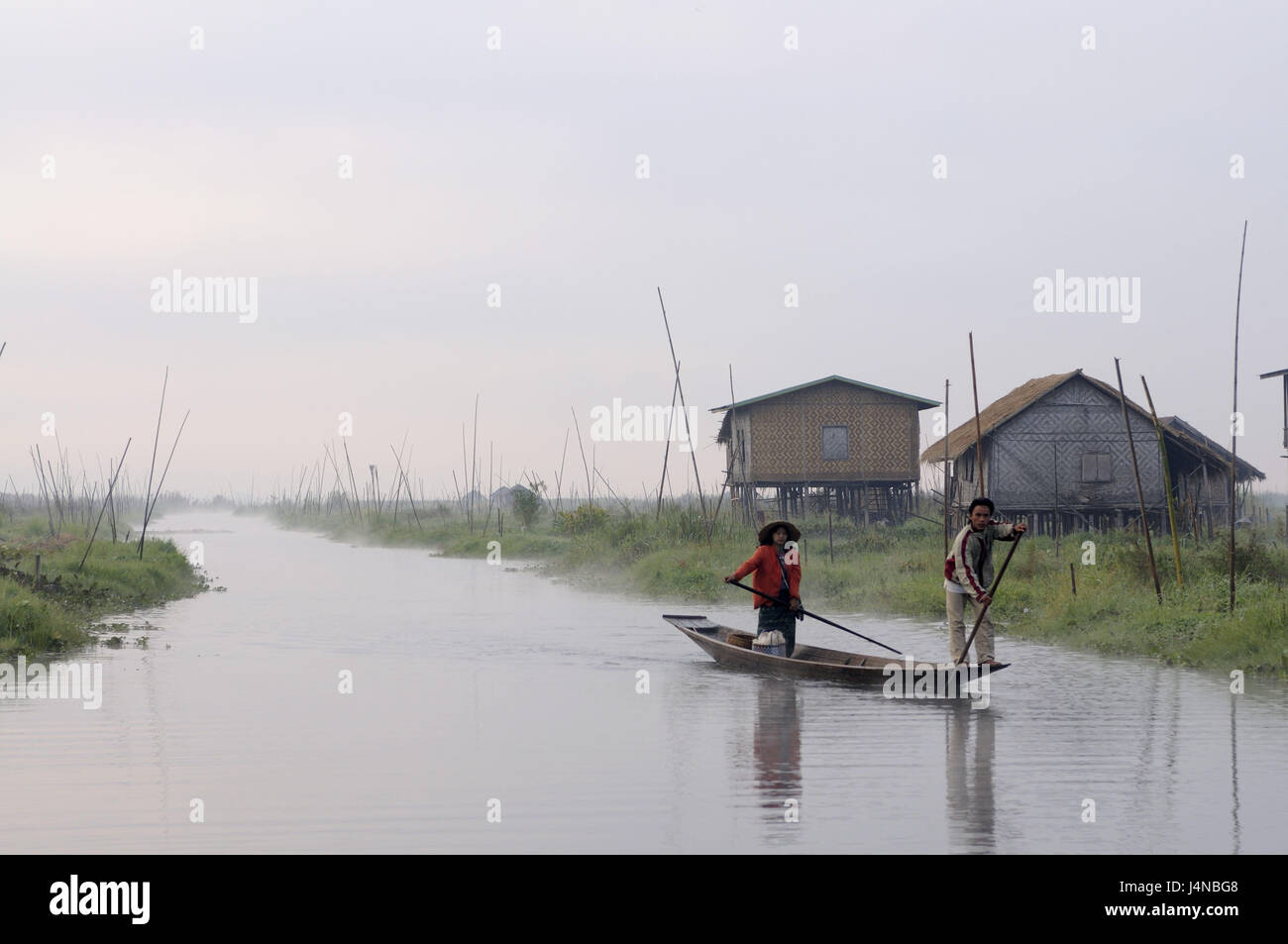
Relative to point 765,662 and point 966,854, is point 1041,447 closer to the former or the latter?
point 765,662

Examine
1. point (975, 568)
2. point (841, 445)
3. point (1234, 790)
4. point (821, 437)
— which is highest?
point (821, 437)

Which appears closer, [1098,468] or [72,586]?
[72,586]

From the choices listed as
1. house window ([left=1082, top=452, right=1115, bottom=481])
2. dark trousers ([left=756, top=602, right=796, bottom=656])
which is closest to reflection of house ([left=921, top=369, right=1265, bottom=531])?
house window ([left=1082, top=452, right=1115, bottom=481])

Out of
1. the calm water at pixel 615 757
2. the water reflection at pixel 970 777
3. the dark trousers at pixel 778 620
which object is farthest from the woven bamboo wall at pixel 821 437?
the water reflection at pixel 970 777

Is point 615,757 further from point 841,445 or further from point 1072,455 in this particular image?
point 841,445

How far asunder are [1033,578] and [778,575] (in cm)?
745

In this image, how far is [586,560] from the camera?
1165 inches

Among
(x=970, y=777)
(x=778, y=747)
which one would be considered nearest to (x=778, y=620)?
(x=778, y=747)

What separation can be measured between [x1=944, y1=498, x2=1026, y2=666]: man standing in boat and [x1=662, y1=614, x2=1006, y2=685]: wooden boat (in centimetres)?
34

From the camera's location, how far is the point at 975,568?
1138 cm

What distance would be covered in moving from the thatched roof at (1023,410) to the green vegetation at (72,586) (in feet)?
53.4

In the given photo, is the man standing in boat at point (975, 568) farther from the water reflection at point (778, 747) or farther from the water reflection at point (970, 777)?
the water reflection at point (778, 747)

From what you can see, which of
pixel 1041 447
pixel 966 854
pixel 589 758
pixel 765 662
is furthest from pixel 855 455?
pixel 966 854
